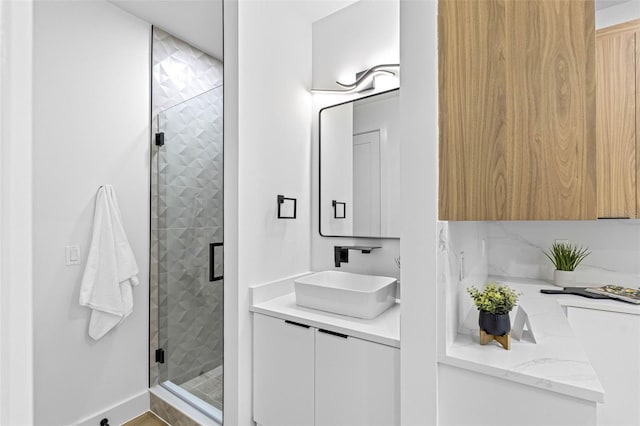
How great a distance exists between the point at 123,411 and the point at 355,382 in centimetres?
164

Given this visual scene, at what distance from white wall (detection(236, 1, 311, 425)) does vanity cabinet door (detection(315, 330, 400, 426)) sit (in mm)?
474

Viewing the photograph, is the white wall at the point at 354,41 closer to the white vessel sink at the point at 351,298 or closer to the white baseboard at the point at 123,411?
the white vessel sink at the point at 351,298

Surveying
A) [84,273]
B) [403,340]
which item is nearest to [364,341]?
[403,340]

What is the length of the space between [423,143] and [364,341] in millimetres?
818

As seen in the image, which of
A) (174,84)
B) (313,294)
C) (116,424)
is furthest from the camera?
(174,84)

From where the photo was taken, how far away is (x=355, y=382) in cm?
134

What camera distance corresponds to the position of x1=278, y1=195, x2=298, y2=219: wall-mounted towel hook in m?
1.93

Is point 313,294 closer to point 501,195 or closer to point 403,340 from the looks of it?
point 403,340

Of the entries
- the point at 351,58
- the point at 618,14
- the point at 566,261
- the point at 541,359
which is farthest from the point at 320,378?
the point at 618,14

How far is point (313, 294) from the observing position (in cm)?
164

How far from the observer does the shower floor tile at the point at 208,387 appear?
6.42ft

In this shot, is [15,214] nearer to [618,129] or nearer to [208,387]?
[208,387]

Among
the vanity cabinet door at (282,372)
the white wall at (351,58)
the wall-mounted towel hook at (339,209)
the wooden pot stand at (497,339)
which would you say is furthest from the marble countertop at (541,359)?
the wall-mounted towel hook at (339,209)

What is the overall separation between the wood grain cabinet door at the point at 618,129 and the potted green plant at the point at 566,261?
0.96 feet
